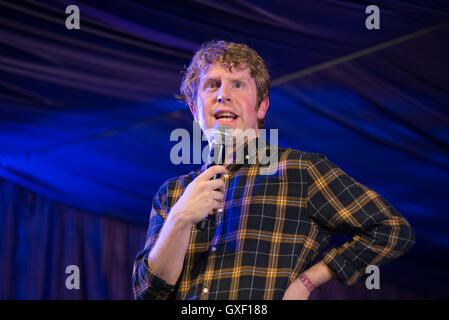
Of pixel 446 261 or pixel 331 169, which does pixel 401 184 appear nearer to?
pixel 446 261

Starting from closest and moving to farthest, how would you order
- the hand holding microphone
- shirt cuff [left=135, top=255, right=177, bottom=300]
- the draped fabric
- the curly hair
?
the hand holding microphone
shirt cuff [left=135, top=255, right=177, bottom=300]
the curly hair
the draped fabric

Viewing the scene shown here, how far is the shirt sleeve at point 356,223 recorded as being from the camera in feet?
4.76

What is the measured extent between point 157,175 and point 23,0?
5.52ft

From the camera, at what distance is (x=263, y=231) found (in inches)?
60.0

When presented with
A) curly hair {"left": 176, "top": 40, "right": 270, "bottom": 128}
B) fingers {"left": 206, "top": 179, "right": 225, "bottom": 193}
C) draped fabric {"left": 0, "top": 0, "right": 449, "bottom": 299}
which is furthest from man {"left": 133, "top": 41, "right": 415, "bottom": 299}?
draped fabric {"left": 0, "top": 0, "right": 449, "bottom": 299}

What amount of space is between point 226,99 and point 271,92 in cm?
95

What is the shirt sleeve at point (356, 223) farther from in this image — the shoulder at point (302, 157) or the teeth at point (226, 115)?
the teeth at point (226, 115)

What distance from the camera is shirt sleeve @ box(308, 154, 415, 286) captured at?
4.76 feet

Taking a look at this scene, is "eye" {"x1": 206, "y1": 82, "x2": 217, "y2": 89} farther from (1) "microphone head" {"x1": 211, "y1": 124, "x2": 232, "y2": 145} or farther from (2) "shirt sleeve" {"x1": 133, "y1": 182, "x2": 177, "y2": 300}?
(2) "shirt sleeve" {"x1": 133, "y1": 182, "x2": 177, "y2": 300}

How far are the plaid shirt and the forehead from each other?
0.35 m

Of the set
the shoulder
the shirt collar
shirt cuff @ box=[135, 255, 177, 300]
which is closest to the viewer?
shirt cuff @ box=[135, 255, 177, 300]

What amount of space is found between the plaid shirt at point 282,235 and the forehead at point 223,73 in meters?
0.35

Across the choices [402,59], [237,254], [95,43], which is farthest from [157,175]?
[237,254]

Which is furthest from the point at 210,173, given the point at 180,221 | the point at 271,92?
the point at 271,92
